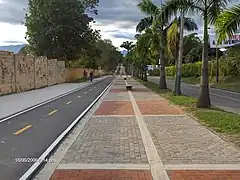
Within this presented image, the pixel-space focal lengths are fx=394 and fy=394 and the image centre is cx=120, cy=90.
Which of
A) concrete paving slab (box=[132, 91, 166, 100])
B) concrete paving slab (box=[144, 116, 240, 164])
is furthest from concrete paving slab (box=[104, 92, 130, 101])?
concrete paving slab (box=[144, 116, 240, 164])

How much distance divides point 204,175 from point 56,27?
156ft

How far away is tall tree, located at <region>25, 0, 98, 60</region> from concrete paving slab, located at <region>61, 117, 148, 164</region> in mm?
41668

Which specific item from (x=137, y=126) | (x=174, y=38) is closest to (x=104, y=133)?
(x=137, y=126)

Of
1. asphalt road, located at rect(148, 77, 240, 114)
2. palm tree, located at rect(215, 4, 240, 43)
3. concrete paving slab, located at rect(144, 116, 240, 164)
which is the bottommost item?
asphalt road, located at rect(148, 77, 240, 114)

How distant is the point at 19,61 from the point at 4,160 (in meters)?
23.9

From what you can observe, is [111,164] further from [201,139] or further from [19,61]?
[19,61]

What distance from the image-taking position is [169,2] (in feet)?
58.2

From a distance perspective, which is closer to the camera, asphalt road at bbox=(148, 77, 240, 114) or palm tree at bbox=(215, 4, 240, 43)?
palm tree at bbox=(215, 4, 240, 43)

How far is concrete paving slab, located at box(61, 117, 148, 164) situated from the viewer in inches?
303

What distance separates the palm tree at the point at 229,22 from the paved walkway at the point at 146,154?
10.4ft


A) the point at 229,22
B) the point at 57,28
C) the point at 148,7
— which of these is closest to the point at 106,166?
the point at 229,22

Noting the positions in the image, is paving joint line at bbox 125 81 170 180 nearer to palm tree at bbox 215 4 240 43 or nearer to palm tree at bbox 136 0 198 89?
palm tree at bbox 215 4 240 43

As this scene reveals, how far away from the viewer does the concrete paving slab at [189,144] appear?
25.2ft
